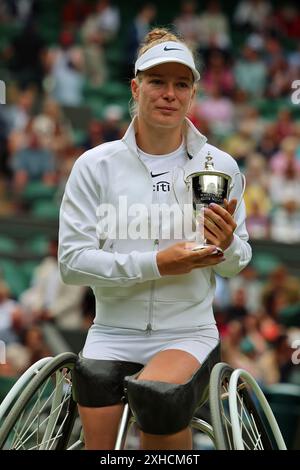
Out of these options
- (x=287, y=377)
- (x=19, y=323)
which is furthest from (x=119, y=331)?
(x=19, y=323)

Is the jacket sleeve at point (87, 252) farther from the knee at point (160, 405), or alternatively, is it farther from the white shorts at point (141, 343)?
the knee at point (160, 405)

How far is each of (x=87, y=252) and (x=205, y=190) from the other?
50cm

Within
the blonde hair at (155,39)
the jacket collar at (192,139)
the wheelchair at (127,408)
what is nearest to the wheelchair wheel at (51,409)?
the wheelchair at (127,408)

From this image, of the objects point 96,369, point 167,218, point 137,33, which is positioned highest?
point 137,33

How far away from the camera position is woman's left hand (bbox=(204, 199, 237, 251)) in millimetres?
3867

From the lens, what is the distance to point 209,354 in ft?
13.5

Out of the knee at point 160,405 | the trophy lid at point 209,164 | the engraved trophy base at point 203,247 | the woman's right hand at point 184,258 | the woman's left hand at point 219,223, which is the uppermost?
the trophy lid at point 209,164

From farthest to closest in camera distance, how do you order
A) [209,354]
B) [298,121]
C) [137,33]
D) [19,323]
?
[137,33] → [298,121] → [19,323] → [209,354]

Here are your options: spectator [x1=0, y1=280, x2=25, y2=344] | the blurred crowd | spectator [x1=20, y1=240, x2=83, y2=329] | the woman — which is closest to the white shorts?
the woman

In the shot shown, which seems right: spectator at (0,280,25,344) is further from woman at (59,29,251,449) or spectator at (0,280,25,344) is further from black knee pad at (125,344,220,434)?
black knee pad at (125,344,220,434)

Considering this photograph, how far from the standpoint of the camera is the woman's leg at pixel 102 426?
4012 millimetres

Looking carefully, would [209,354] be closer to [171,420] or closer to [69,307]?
[171,420]

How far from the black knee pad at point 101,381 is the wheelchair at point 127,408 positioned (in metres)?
0.07
